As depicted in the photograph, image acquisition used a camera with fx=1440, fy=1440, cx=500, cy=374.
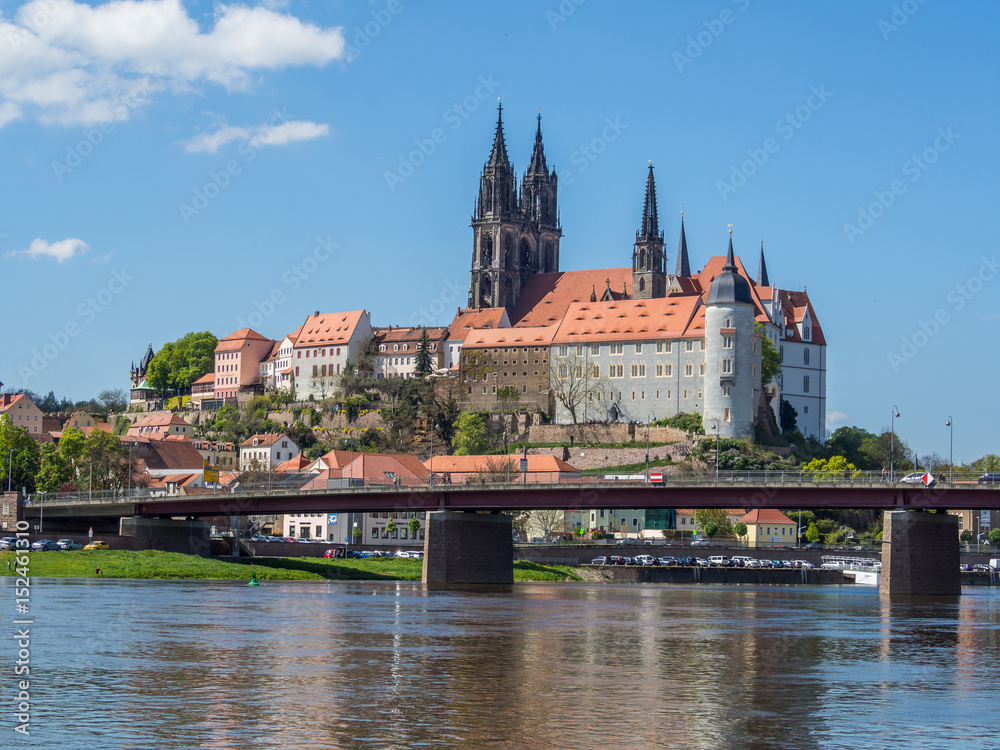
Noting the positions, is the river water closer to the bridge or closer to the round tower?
the bridge

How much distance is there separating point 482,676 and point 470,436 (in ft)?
439

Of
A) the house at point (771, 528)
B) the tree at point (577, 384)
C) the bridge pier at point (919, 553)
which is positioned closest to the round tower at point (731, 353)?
the house at point (771, 528)

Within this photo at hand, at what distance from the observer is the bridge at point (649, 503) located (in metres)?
84.8

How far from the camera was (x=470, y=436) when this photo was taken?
564 ft

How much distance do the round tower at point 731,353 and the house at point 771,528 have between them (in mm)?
10341

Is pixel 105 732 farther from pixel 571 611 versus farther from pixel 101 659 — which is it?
pixel 571 611

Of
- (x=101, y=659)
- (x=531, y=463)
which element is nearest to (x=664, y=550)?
(x=531, y=463)

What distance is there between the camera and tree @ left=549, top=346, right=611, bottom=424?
176 meters

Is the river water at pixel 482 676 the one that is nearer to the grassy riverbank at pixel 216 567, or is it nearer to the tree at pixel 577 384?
the grassy riverbank at pixel 216 567

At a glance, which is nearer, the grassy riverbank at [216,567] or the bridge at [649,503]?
the grassy riverbank at [216,567]

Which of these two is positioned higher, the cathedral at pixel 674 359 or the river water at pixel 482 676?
the cathedral at pixel 674 359

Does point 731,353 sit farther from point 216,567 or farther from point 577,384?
point 216,567

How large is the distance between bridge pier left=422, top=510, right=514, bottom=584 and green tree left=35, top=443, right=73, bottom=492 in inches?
2176

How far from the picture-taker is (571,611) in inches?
2645
